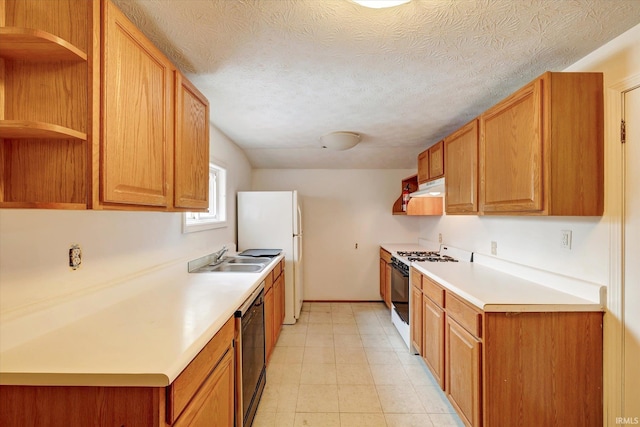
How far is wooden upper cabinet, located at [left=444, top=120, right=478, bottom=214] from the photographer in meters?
2.10

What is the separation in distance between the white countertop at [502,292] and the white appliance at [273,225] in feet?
5.36

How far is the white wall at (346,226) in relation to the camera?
4258 millimetres

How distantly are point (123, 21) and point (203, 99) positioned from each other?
2.40 ft

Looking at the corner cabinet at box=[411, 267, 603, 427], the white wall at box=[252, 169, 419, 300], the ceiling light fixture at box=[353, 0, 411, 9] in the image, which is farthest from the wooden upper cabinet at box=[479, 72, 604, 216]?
the white wall at box=[252, 169, 419, 300]

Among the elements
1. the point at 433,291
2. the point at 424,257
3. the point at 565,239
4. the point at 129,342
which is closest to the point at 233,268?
the point at 129,342

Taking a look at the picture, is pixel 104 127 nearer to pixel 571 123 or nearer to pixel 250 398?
pixel 250 398

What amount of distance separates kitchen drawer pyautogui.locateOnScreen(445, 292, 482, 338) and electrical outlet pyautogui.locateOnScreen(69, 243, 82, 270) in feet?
6.56

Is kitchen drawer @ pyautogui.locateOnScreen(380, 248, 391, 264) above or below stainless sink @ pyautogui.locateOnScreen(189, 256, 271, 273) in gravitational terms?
below

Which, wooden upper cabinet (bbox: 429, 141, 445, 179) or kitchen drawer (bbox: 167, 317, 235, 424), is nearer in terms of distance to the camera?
kitchen drawer (bbox: 167, 317, 235, 424)

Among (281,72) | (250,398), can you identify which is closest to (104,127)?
(281,72)

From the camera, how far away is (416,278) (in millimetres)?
2523

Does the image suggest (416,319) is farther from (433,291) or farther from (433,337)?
(433,291)

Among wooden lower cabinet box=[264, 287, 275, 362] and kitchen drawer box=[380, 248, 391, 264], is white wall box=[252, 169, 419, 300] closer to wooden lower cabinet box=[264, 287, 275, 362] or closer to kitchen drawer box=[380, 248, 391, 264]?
kitchen drawer box=[380, 248, 391, 264]

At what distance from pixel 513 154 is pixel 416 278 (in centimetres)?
132
